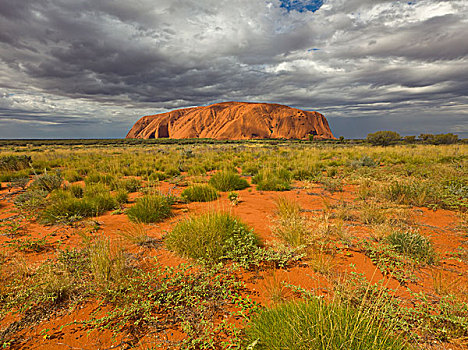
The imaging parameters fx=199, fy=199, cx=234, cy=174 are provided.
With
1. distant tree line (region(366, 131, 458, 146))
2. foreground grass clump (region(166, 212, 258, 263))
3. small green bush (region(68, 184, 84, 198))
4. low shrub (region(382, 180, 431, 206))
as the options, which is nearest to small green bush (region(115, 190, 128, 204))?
small green bush (region(68, 184, 84, 198))

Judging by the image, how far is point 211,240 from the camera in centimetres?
317

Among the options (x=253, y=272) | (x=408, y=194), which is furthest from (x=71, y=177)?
(x=408, y=194)

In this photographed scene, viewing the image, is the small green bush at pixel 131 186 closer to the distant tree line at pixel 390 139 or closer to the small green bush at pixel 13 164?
the small green bush at pixel 13 164

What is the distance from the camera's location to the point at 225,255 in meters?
3.09

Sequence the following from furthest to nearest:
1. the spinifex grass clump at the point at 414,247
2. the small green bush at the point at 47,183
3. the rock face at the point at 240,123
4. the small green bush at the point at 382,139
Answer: the rock face at the point at 240,123 → the small green bush at the point at 382,139 → the small green bush at the point at 47,183 → the spinifex grass clump at the point at 414,247

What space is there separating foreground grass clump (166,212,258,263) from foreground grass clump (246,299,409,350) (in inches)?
49.6

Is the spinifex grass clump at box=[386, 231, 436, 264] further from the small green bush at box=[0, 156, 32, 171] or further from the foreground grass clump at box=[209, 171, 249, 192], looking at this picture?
the small green bush at box=[0, 156, 32, 171]

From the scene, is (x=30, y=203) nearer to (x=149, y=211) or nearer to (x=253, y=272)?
(x=149, y=211)

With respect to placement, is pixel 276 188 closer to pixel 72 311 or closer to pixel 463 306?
pixel 463 306

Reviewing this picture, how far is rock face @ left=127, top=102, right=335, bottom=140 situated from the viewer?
394 feet

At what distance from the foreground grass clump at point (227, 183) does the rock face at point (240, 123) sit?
108995mm

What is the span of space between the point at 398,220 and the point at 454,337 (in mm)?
2825

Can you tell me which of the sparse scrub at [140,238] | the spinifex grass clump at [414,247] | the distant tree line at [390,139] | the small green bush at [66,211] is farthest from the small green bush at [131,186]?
the distant tree line at [390,139]

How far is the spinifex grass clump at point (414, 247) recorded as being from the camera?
9.53 feet
